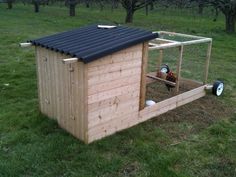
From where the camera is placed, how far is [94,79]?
4465 mm

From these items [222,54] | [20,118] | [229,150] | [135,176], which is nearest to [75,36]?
[20,118]

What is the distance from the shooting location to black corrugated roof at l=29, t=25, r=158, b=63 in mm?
4355

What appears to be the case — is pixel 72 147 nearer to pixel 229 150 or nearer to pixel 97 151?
pixel 97 151

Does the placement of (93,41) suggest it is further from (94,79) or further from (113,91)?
(113,91)

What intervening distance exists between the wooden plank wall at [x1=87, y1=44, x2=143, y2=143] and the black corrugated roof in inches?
5.9

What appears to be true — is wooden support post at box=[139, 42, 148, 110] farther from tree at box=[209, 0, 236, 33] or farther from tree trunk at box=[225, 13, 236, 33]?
tree trunk at box=[225, 13, 236, 33]

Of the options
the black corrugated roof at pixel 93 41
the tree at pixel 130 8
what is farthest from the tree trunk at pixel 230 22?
the black corrugated roof at pixel 93 41

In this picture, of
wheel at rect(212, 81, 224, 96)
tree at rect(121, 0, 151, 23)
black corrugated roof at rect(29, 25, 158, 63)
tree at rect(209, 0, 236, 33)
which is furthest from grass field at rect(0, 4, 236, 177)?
tree at rect(121, 0, 151, 23)

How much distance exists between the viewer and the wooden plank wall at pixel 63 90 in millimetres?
4500

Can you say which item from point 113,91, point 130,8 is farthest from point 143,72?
point 130,8

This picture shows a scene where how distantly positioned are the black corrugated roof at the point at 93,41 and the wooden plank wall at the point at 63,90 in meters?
0.14

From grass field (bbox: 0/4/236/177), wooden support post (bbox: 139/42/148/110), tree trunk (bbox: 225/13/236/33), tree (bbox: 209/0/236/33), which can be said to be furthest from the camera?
tree trunk (bbox: 225/13/236/33)

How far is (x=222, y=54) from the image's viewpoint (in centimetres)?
1091

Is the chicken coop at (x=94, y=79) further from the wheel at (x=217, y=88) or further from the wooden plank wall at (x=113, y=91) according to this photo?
the wheel at (x=217, y=88)
